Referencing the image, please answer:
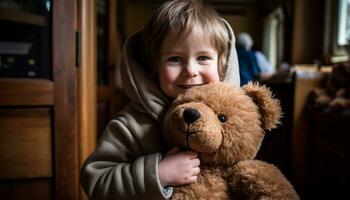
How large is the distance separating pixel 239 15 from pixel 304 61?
2.24 m

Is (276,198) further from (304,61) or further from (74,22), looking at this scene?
(304,61)

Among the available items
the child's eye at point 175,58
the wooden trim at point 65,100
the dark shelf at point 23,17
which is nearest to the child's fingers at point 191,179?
the child's eye at point 175,58

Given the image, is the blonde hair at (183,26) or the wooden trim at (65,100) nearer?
the blonde hair at (183,26)

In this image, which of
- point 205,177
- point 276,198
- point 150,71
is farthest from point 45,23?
point 276,198

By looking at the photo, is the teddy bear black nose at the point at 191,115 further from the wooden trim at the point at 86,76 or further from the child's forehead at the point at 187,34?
the wooden trim at the point at 86,76

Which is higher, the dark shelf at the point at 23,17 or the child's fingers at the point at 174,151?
the dark shelf at the point at 23,17

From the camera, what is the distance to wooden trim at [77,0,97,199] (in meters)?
0.93

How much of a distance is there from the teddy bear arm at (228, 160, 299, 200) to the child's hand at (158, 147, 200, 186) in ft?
0.21

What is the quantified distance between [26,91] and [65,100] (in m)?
0.10

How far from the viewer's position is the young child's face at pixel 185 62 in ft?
2.12

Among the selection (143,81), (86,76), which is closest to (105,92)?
(86,76)

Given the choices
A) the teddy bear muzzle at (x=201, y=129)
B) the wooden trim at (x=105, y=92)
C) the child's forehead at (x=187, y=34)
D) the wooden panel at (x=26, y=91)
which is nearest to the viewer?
the teddy bear muzzle at (x=201, y=129)

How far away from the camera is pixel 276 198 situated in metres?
0.54

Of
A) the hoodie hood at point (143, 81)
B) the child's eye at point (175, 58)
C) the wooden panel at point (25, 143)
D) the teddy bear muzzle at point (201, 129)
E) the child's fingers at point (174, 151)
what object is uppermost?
the child's eye at point (175, 58)
